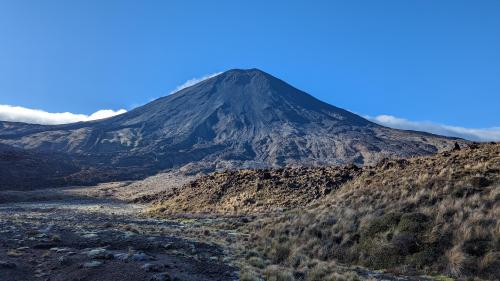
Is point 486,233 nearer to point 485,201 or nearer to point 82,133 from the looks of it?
point 485,201

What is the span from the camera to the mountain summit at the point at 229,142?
133 m

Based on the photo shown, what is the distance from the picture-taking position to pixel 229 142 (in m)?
168

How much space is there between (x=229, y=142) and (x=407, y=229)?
151917 millimetres

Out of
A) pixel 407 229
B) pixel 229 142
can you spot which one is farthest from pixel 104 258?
pixel 229 142

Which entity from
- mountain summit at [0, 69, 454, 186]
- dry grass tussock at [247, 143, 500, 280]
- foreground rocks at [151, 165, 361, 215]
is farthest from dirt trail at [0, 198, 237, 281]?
mountain summit at [0, 69, 454, 186]

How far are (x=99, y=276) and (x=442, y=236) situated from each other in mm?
10652

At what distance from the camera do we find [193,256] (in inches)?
649

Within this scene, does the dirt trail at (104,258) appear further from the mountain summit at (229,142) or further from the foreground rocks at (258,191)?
the mountain summit at (229,142)

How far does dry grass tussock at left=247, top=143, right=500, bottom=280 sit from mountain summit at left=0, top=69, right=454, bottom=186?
9377cm

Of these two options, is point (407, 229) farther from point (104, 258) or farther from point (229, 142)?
point (229, 142)

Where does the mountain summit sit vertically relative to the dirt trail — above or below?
above

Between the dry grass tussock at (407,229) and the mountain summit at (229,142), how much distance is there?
9377cm

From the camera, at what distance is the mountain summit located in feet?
436

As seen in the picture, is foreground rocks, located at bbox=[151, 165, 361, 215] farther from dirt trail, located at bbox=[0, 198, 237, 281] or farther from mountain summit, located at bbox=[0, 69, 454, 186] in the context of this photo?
mountain summit, located at bbox=[0, 69, 454, 186]
